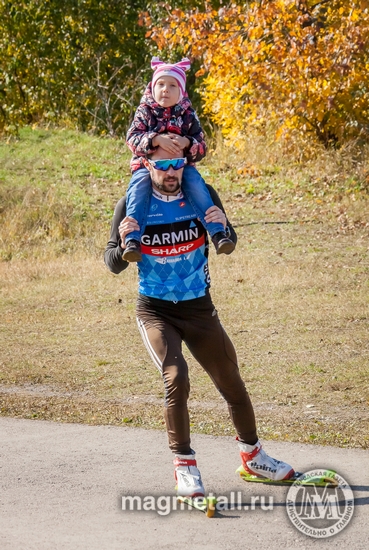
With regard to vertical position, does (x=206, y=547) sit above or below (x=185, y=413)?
below

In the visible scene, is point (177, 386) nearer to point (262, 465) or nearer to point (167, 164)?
point (262, 465)

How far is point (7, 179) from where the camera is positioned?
16.8 meters

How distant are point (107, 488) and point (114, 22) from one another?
19454mm

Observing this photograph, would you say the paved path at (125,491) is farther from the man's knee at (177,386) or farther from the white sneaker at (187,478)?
the man's knee at (177,386)

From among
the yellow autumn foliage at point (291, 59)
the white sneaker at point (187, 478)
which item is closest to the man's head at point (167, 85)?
the white sneaker at point (187, 478)

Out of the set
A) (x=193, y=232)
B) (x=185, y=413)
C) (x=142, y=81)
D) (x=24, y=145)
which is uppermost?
(x=142, y=81)

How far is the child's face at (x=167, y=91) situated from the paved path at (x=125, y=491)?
2060mm

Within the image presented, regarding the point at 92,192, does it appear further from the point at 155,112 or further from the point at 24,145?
the point at 155,112

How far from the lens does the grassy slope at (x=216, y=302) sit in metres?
6.34

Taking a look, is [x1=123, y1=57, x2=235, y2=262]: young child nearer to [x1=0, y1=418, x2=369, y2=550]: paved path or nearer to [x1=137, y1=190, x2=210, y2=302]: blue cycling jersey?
[x1=137, y1=190, x2=210, y2=302]: blue cycling jersey

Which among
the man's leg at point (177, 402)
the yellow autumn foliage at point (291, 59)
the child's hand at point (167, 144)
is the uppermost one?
the yellow autumn foliage at point (291, 59)

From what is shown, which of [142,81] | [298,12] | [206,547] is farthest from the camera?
[142,81]

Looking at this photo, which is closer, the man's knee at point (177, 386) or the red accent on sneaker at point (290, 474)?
the man's knee at point (177, 386)

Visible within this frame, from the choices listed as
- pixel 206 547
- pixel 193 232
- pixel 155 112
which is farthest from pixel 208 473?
pixel 155 112
